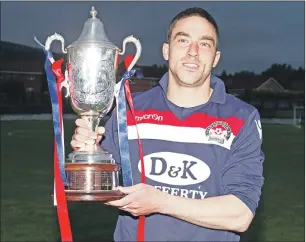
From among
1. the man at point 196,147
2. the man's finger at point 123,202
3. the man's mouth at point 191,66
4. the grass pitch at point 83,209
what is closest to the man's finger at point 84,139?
the man at point 196,147

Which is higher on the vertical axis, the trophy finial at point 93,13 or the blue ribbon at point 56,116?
the trophy finial at point 93,13

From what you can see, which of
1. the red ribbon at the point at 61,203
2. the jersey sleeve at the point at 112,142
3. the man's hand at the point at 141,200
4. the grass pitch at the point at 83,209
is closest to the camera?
the man's hand at the point at 141,200

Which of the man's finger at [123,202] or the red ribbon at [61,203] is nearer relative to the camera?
the man's finger at [123,202]

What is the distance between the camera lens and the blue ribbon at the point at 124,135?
1932mm

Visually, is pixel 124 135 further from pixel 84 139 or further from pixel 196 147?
pixel 196 147

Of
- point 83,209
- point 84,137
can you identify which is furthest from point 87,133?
point 83,209

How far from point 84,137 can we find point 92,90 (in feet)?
0.54

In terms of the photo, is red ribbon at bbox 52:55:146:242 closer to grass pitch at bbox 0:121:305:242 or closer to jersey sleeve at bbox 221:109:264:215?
jersey sleeve at bbox 221:109:264:215

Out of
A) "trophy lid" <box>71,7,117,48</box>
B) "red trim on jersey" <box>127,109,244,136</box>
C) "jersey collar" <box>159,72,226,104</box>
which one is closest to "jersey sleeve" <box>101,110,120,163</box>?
"red trim on jersey" <box>127,109,244,136</box>

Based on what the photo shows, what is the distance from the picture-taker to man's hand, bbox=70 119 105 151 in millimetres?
1982

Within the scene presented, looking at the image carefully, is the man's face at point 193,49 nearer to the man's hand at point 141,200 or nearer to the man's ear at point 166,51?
the man's ear at point 166,51

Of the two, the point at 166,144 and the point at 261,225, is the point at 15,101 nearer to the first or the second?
the point at 261,225

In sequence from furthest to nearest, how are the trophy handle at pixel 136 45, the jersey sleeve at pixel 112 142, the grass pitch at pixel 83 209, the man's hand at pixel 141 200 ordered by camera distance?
1. the grass pitch at pixel 83 209
2. the jersey sleeve at pixel 112 142
3. the trophy handle at pixel 136 45
4. the man's hand at pixel 141 200

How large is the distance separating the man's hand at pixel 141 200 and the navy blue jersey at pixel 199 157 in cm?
18
